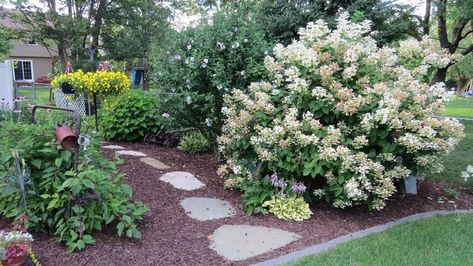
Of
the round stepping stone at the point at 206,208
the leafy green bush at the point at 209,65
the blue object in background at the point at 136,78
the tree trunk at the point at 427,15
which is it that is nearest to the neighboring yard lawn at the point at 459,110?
the tree trunk at the point at 427,15

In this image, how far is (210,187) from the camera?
4.12 meters

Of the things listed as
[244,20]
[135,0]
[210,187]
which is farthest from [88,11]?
[210,187]

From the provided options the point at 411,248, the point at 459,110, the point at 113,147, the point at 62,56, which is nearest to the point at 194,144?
the point at 113,147

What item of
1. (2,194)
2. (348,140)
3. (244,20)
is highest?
(244,20)

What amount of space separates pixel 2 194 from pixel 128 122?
3.43 metres

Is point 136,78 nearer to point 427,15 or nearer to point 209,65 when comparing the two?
point 427,15

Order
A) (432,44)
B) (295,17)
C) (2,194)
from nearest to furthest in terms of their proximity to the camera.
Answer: (2,194) → (432,44) → (295,17)

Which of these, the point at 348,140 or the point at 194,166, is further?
the point at 194,166

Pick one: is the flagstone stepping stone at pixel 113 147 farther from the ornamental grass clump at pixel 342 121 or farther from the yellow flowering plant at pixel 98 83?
the ornamental grass clump at pixel 342 121

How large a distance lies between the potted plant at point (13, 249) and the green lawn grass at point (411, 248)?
1673mm

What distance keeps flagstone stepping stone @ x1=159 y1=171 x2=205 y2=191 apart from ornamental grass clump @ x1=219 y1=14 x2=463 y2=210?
468mm

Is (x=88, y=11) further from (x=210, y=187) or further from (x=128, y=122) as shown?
(x=210, y=187)

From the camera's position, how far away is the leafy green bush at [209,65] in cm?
429

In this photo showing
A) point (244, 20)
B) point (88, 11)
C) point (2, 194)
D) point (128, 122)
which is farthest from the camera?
point (88, 11)
